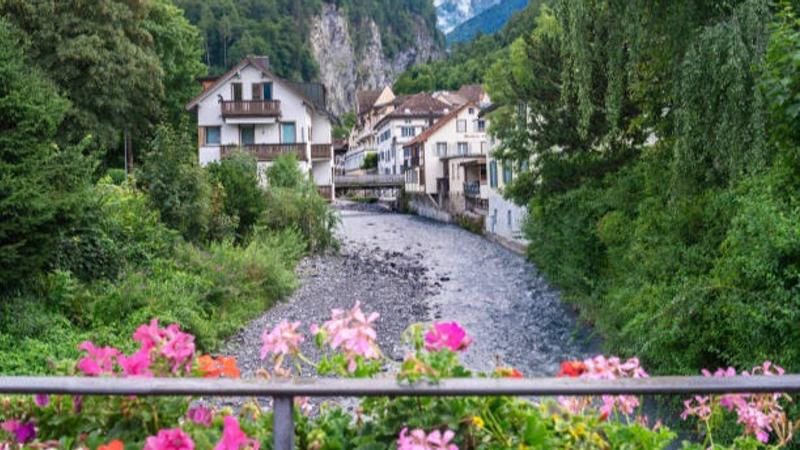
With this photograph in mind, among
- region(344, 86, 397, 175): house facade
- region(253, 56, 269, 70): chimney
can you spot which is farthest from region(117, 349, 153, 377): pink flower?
region(344, 86, 397, 175): house facade

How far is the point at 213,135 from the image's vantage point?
40938mm

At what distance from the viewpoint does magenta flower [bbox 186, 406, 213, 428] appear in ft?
7.52

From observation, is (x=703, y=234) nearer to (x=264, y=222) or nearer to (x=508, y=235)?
(x=264, y=222)

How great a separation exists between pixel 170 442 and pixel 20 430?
1.98 feet

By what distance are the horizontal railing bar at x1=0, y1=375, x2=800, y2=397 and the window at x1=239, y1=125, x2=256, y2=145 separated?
131ft

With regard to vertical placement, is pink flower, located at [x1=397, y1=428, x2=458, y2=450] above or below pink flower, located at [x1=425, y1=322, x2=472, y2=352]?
below

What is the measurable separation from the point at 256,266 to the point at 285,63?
111302mm

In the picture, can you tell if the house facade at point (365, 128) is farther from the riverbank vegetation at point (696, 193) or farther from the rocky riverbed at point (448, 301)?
the riverbank vegetation at point (696, 193)

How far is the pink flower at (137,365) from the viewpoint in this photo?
2.27 meters

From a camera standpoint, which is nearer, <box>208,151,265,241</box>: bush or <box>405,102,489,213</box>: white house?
<box>208,151,265,241</box>: bush

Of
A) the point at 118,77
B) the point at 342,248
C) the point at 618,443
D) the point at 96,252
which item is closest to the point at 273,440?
the point at 618,443

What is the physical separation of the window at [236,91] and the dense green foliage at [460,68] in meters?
64.3

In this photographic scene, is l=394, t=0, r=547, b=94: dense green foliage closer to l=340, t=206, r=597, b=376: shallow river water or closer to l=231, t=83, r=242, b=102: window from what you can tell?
l=231, t=83, r=242, b=102: window

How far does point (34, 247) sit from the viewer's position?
37.9 ft
